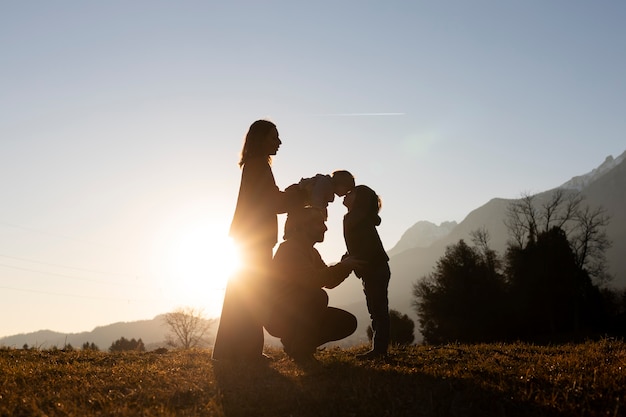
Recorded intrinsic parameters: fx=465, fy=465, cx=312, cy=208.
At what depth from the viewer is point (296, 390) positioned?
18.1 ft

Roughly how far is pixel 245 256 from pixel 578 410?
5.66m

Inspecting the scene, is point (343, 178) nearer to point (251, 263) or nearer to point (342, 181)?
point (342, 181)

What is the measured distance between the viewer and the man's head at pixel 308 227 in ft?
25.7

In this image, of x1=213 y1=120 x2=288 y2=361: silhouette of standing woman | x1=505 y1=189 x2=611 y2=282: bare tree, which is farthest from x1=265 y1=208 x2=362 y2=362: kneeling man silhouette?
x1=505 y1=189 x2=611 y2=282: bare tree

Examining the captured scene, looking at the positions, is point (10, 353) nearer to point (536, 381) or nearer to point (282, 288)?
point (282, 288)

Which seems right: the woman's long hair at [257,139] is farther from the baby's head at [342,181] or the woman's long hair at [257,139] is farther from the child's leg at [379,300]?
the child's leg at [379,300]

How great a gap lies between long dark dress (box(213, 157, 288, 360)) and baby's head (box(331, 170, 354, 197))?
1.13m

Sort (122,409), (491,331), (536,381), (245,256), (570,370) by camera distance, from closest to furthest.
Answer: (122,409)
(536,381)
(570,370)
(245,256)
(491,331)

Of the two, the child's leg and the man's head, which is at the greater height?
the man's head

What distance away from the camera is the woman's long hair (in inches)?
347

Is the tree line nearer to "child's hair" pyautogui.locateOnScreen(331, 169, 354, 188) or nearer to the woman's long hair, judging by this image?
"child's hair" pyautogui.locateOnScreen(331, 169, 354, 188)

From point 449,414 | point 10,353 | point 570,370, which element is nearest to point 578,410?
point 449,414

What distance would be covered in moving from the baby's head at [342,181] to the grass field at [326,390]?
3110 mm

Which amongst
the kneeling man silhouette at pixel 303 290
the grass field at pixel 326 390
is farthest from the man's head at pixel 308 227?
the grass field at pixel 326 390
